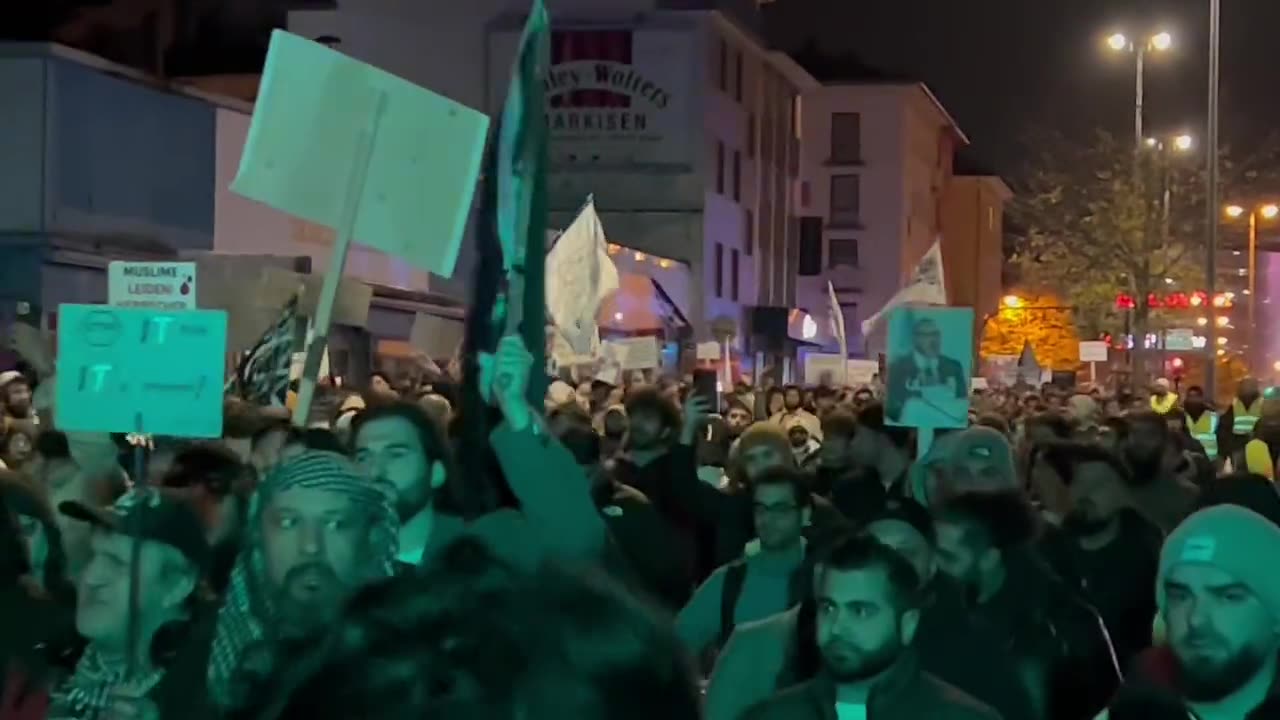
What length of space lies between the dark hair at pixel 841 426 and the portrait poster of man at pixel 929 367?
0.32 meters

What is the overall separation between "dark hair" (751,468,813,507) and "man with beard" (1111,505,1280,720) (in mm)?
2467

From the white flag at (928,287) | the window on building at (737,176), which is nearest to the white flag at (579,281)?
the white flag at (928,287)

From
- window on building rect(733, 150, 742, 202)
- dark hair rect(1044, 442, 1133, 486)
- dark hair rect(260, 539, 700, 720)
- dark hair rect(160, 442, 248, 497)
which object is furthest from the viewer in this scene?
window on building rect(733, 150, 742, 202)

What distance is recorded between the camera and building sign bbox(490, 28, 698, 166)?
52.3m

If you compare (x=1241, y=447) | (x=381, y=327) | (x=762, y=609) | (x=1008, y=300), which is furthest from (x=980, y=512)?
(x=1008, y=300)

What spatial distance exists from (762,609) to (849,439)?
3990 millimetres

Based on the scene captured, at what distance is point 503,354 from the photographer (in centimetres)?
620

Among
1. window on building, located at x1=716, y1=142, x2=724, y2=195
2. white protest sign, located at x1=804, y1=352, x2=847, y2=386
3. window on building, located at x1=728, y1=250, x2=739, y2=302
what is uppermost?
window on building, located at x1=716, y1=142, x2=724, y2=195

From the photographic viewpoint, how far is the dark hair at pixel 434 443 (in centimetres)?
551

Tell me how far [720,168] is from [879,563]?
1989 inches

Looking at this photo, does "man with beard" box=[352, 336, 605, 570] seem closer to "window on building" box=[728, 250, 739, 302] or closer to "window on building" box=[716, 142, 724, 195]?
"window on building" box=[716, 142, 724, 195]

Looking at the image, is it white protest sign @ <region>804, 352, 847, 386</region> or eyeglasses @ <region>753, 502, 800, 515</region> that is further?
white protest sign @ <region>804, 352, 847, 386</region>

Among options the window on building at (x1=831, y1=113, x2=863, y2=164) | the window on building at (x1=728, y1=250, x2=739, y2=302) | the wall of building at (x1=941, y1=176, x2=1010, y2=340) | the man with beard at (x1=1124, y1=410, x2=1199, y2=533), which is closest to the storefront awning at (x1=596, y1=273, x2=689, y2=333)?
Answer: the window on building at (x1=728, y1=250, x2=739, y2=302)

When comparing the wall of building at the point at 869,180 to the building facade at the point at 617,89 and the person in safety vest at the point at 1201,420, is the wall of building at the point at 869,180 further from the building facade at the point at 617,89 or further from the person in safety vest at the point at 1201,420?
the person in safety vest at the point at 1201,420
